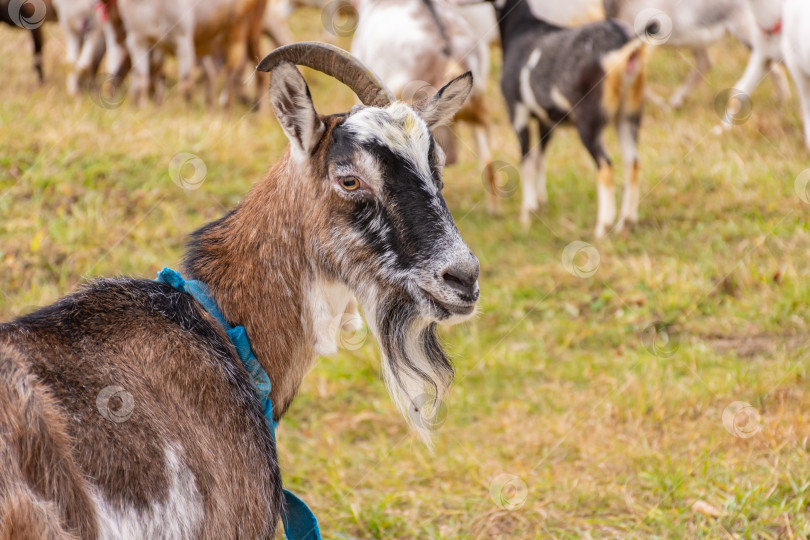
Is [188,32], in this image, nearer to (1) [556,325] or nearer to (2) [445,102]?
(1) [556,325]

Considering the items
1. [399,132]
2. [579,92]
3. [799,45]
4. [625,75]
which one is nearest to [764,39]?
[799,45]

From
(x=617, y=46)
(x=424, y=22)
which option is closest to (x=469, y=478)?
(x=617, y=46)

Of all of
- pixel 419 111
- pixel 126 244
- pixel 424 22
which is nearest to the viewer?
pixel 419 111

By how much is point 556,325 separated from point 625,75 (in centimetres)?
233

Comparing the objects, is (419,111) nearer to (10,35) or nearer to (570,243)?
(570,243)

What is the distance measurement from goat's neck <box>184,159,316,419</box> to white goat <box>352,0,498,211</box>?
184 inches

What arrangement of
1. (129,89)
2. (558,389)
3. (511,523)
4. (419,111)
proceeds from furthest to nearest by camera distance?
1. (129,89)
2. (558,389)
3. (511,523)
4. (419,111)

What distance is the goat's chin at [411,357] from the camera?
2.84 metres

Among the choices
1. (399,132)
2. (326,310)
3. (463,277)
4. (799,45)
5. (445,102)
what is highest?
(399,132)

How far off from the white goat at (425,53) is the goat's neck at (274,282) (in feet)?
15.3

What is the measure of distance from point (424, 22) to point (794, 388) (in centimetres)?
478

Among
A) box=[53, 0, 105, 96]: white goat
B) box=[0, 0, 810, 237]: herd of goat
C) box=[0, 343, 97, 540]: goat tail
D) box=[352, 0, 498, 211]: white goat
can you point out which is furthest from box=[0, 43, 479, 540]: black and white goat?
box=[53, 0, 105, 96]: white goat

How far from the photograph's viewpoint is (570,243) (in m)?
7.26

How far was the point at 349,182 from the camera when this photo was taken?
276cm
